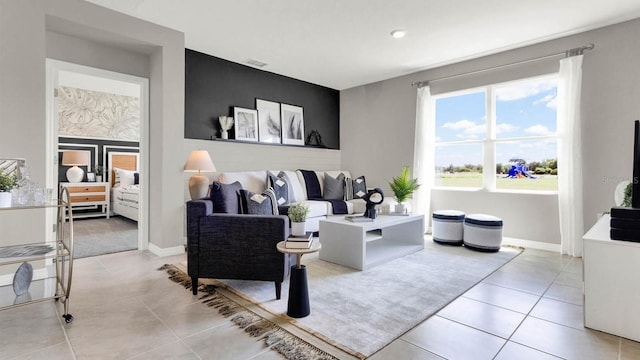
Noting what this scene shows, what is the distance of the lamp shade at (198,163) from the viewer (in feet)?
11.7

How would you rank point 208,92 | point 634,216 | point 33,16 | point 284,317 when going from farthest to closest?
point 208,92, point 33,16, point 284,317, point 634,216

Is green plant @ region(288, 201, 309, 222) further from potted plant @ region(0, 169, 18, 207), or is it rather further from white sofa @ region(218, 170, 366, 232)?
white sofa @ region(218, 170, 366, 232)

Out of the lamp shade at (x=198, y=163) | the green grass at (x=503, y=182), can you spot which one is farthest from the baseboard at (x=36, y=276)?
the green grass at (x=503, y=182)

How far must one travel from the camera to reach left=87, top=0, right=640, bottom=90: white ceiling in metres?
2.95

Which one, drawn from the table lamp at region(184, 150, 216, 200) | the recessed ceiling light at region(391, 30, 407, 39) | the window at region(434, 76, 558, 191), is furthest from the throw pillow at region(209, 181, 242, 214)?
the window at region(434, 76, 558, 191)

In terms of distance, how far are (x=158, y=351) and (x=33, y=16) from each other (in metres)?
3.05

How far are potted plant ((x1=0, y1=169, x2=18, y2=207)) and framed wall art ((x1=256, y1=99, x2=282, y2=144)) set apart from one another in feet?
10.1

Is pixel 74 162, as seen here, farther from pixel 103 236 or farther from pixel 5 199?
pixel 5 199

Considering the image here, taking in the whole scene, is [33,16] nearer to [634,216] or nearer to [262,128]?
[262,128]

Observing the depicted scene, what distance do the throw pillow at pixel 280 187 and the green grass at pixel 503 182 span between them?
2.44m

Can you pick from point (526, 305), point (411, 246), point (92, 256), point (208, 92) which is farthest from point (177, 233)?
point (526, 305)

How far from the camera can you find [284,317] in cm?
203

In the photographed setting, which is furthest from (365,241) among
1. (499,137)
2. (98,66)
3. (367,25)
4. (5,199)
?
(98,66)

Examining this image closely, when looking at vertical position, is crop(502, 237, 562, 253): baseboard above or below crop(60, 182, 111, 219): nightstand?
below
